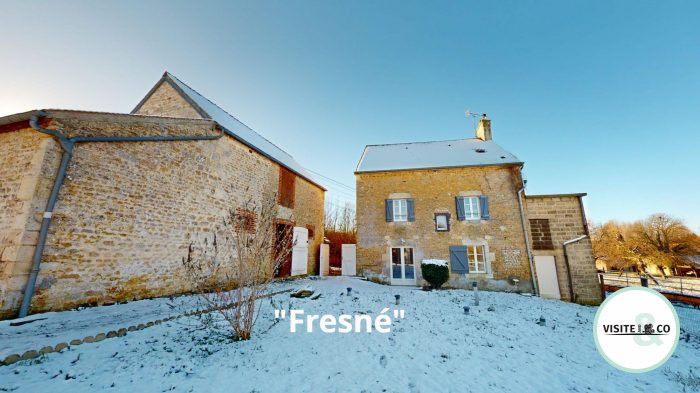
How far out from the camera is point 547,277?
35.7 feet

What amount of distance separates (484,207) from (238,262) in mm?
10538

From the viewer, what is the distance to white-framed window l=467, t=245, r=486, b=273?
1152 centimetres

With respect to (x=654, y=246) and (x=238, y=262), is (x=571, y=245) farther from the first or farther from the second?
(x=654, y=246)

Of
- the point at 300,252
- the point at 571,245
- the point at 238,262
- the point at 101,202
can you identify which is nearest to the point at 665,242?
the point at 571,245

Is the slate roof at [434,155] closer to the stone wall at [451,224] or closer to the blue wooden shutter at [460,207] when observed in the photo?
the stone wall at [451,224]

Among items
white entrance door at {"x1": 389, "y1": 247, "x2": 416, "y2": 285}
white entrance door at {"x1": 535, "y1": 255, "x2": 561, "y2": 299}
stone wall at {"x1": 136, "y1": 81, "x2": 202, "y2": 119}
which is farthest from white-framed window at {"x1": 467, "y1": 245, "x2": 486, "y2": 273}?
stone wall at {"x1": 136, "y1": 81, "x2": 202, "y2": 119}

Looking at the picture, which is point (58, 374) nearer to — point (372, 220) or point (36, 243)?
point (36, 243)

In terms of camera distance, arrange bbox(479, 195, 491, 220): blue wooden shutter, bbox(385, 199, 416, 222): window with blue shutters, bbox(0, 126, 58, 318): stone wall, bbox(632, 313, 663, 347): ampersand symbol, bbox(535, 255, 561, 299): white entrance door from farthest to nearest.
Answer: bbox(385, 199, 416, 222): window with blue shutters
bbox(479, 195, 491, 220): blue wooden shutter
bbox(535, 255, 561, 299): white entrance door
bbox(0, 126, 58, 318): stone wall
bbox(632, 313, 663, 347): ampersand symbol

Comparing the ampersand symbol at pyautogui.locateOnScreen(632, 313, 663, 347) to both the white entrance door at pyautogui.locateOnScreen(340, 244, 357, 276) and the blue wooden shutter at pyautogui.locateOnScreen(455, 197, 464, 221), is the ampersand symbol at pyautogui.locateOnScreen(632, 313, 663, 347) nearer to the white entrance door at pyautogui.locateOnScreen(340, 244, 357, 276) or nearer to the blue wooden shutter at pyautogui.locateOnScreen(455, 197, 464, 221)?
the blue wooden shutter at pyautogui.locateOnScreen(455, 197, 464, 221)

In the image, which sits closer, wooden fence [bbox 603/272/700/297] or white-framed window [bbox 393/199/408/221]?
white-framed window [bbox 393/199/408/221]

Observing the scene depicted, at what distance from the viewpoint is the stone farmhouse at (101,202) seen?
17.4 ft

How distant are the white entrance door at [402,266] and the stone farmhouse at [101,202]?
751 cm

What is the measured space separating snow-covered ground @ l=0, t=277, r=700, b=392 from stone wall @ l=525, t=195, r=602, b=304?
13.7 ft

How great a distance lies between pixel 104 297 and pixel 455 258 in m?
11.9
